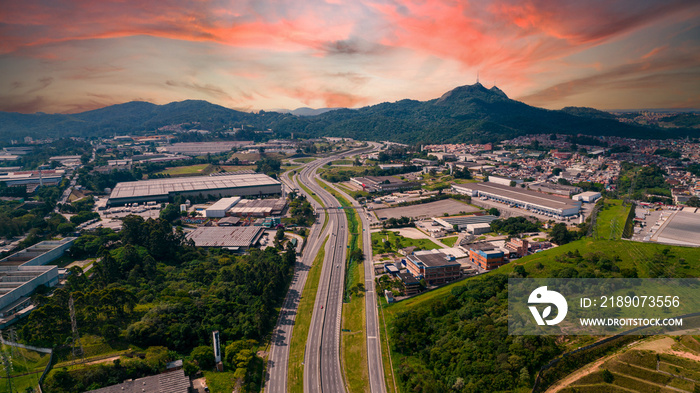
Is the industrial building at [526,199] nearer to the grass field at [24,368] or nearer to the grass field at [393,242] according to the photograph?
the grass field at [393,242]

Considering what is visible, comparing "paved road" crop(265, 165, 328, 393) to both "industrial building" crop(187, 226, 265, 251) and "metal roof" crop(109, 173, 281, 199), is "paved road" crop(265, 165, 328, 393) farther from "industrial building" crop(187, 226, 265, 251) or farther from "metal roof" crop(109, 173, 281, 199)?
"metal roof" crop(109, 173, 281, 199)

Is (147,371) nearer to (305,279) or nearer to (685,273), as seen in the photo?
(305,279)

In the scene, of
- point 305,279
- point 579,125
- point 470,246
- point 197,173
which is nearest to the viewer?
point 305,279

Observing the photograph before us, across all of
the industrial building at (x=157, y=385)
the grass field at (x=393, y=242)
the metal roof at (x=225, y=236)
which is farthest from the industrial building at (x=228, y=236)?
the industrial building at (x=157, y=385)

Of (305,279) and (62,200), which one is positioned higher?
(62,200)

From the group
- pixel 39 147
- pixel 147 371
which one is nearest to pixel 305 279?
pixel 147 371

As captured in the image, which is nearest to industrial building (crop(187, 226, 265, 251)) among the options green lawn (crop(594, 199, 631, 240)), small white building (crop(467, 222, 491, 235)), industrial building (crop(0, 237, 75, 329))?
industrial building (crop(0, 237, 75, 329))
